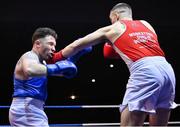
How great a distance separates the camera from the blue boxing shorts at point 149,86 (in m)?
2.12

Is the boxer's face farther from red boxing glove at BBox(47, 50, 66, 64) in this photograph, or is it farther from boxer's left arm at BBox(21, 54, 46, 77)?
boxer's left arm at BBox(21, 54, 46, 77)

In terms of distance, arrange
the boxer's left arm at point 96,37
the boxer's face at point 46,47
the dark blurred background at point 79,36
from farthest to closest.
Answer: the dark blurred background at point 79,36, the boxer's face at point 46,47, the boxer's left arm at point 96,37

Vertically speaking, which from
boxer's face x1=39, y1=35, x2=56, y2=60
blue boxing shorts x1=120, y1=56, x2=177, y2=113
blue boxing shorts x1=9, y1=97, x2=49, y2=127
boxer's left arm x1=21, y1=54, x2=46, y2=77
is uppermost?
boxer's face x1=39, y1=35, x2=56, y2=60

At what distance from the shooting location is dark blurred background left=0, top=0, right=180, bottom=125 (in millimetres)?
5352

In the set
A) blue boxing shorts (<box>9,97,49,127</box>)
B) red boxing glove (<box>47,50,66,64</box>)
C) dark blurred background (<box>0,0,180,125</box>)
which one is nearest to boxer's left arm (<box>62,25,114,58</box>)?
red boxing glove (<box>47,50,66,64</box>)

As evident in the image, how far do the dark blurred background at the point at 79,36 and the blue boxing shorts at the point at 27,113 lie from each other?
3.13 m

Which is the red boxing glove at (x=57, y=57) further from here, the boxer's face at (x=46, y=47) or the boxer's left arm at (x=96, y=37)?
the boxer's left arm at (x=96, y=37)

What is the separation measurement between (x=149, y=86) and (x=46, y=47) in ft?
2.57

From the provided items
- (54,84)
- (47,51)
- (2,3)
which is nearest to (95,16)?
(2,3)

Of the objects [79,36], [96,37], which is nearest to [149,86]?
[96,37]

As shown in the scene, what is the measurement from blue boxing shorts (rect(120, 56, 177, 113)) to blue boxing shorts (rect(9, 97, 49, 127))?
56 centimetres

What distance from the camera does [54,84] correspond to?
9273mm

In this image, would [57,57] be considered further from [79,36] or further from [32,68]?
[79,36]

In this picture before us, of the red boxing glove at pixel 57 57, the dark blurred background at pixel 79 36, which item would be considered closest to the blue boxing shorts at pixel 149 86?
the red boxing glove at pixel 57 57
